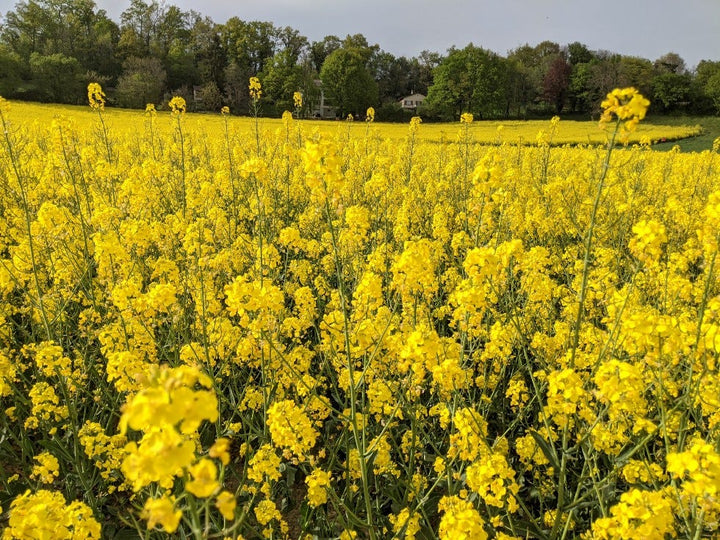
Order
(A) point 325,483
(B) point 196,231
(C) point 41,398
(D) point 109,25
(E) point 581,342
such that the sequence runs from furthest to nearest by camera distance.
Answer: (D) point 109,25
(B) point 196,231
(E) point 581,342
(C) point 41,398
(A) point 325,483

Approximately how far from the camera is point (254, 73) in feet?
156

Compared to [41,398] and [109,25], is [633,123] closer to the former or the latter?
[41,398]

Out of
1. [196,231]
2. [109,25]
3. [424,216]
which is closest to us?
[196,231]

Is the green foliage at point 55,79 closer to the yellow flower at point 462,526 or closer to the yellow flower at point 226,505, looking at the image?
the yellow flower at point 462,526

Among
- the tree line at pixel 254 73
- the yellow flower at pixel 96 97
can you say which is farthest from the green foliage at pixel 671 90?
the yellow flower at pixel 96 97

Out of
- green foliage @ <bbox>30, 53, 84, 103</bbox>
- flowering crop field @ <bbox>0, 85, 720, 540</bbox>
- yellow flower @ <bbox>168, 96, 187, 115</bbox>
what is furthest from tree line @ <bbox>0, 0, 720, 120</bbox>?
flowering crop field @ <bbox>0, 85, 720, 540</bbox>

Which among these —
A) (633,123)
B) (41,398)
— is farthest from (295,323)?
(633,123)

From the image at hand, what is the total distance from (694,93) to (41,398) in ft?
183

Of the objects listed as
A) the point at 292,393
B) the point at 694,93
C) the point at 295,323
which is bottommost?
the point at 292,393

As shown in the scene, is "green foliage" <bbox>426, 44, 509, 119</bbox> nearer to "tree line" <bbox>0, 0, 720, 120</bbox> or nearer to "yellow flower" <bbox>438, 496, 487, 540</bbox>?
"tree line" <bbox>0, 0, 720, 120</bbox>

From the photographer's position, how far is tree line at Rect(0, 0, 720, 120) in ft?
121

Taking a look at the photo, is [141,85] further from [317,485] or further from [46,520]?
[46,520]

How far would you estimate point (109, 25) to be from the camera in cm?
5166

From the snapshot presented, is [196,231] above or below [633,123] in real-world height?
below
